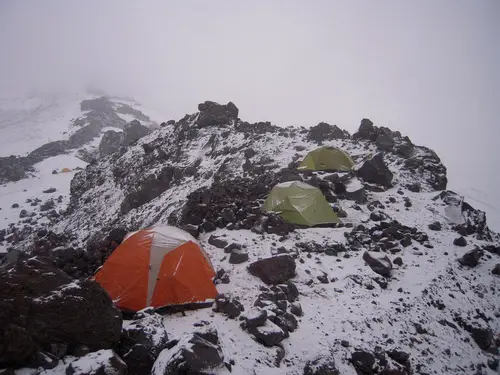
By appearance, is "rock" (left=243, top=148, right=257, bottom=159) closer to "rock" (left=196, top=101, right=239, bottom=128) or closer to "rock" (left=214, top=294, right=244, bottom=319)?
"rock" (left=196, top=101, right=239, bottom=128)

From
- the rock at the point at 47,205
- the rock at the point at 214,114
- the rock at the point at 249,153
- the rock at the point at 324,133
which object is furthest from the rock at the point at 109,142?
the rock at the point at 324,133

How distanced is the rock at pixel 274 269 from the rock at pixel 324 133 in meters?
15.0

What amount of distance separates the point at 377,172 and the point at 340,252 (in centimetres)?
758

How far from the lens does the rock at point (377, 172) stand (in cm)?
1734

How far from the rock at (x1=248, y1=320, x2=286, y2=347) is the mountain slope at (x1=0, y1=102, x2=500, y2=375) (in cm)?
2

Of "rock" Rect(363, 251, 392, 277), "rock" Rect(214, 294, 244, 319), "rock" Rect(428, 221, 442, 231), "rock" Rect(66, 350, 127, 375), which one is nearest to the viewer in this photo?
"rock" Rect(66, 350, 127, 375)

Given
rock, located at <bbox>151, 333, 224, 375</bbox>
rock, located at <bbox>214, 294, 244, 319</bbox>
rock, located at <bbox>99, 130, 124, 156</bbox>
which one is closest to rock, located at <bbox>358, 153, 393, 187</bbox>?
rock, located at <bbox>214, 294, 244, 319</bbox>

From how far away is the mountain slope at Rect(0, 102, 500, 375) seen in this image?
7547 millimetres

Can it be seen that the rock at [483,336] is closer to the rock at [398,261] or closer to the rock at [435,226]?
the rock at [398,261]

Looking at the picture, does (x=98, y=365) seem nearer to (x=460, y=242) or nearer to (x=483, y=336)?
(x=483, y=336)

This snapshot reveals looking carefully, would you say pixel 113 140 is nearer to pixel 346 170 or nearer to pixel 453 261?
pixel 346 170

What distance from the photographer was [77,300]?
546 cm

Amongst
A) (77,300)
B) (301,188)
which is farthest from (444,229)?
(77,300)

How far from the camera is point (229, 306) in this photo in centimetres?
795
